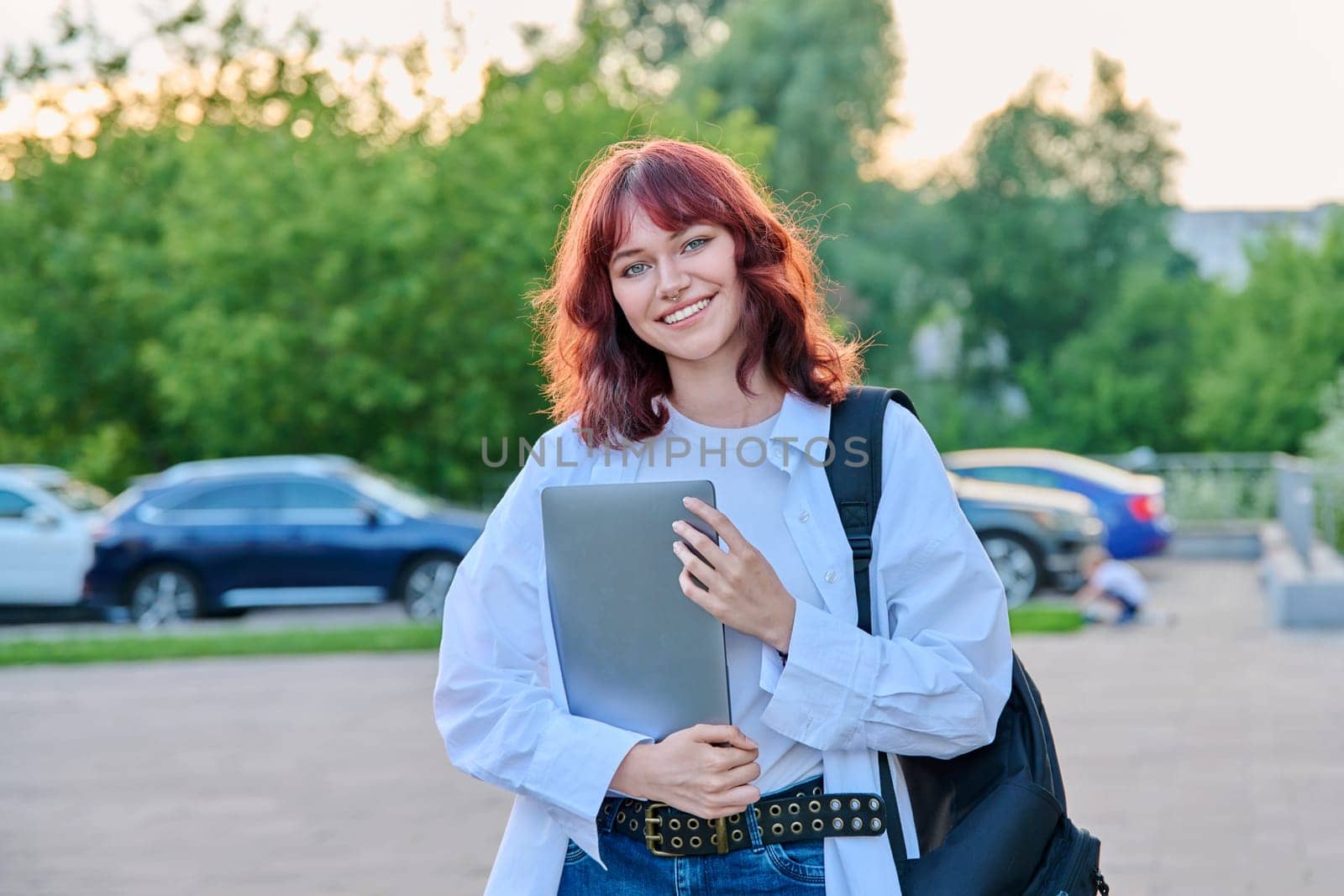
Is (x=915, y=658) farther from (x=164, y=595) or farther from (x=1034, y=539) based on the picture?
(x=164, y=595)

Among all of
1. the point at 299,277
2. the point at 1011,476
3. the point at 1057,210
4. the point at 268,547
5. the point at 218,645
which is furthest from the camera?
the point at 1057,210

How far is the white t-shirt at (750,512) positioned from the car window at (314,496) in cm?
1457

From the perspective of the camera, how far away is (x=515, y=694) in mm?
2223

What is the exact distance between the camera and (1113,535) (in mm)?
19312

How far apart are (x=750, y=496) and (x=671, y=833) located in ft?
1.52

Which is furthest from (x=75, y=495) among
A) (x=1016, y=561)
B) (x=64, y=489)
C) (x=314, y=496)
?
(x=1016, y=561)

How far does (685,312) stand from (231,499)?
15.1 meters

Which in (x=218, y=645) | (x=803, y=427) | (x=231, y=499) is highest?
(x=803, y=427)

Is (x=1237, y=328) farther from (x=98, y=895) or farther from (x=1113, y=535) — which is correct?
(x=98, y=895)

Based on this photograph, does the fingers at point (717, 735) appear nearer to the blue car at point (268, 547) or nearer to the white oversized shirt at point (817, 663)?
the white oversized shirt at point (817, 663)

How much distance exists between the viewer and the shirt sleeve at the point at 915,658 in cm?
210

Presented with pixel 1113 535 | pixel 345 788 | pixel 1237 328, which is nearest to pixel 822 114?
pixel 1237 328

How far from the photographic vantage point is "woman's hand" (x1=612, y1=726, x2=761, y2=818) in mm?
2113

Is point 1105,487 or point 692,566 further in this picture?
point 1105,487
